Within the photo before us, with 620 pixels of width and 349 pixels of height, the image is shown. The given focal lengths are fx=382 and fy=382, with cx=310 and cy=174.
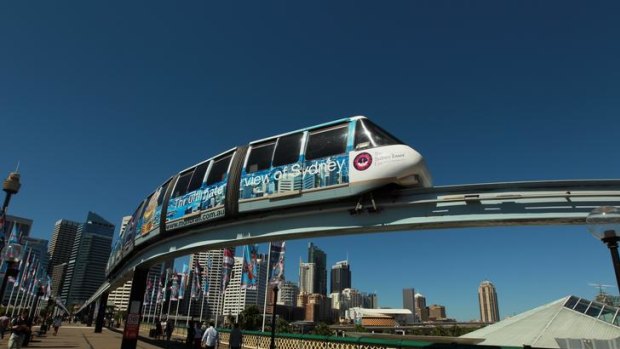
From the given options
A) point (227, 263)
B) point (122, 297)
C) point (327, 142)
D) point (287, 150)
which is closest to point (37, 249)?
point (122, 297)

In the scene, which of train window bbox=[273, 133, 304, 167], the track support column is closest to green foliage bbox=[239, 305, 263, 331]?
the track support column

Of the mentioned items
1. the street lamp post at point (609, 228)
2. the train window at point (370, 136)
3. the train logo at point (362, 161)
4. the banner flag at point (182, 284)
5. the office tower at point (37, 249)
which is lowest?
the street lamp post at point (609, 228)

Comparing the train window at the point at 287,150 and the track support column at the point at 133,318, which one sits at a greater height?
the train window at the point at 287,150

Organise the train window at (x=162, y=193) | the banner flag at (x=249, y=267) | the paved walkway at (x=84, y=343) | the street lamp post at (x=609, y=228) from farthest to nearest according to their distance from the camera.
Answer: the banner flag at (x=249, y=267)
the paved walkway at (x=84, y=343)
the train window at (x=162, y=193)
the street lamp post at (x=609, y=228)

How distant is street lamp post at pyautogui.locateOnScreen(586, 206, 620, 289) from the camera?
6.21 metres

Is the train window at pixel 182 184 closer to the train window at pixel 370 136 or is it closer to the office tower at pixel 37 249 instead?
the train window at pixel 370 136

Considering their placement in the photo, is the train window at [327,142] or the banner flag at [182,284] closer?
the train window at [327,142]

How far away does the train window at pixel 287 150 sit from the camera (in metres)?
13.7

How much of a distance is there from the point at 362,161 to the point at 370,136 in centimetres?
90

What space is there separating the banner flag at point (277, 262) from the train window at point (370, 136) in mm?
20689

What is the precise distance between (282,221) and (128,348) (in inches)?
486

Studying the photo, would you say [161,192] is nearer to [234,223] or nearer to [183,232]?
[183,232]

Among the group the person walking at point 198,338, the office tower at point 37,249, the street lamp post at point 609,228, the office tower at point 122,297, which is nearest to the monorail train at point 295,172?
the street lamp post at point 609,228

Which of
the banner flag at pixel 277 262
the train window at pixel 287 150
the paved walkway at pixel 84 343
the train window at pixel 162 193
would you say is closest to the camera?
the train window at pixel 287 150
